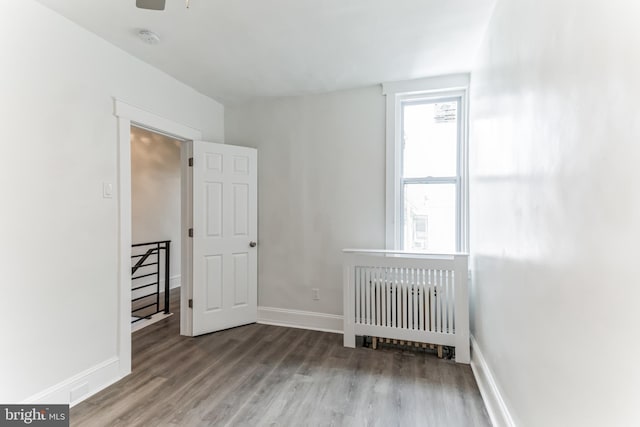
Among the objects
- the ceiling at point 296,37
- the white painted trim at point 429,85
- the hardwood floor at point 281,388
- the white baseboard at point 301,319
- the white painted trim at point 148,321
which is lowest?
the white painted trim at point 148,321

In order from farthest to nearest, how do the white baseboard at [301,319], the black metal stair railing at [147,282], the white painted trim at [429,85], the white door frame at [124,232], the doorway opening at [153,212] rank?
1. the doorway opening at [153,212]
2. the black metal stair railing at [147,282]
3. the white baseboard at [301,319]
4. the white painted trim at [429,85]
5. the white door frame at [124,232]

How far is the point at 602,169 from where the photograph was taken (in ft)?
2.71

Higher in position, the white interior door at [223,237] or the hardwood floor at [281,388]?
the white interior door at [223,237]

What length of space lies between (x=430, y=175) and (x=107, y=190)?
2.93m

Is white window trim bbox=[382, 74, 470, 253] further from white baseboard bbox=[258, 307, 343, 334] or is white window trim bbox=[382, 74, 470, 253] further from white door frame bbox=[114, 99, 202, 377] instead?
white door frame bbox=[114, 99, 202, 377]

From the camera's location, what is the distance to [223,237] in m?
3.39

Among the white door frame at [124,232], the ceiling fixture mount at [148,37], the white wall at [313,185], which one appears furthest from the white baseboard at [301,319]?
the ceiling fixture mount at [148,37]

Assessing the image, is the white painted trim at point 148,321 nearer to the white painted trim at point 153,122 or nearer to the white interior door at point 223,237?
the white interior door at point 223,237

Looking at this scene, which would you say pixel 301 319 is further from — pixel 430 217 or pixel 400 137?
pixel 400 137

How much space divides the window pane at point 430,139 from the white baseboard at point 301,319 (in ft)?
5.87

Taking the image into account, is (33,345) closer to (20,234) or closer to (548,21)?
(20,234)

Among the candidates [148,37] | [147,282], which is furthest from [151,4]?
[147,282]

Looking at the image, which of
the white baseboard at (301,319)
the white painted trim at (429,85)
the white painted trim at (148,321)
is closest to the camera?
the white painted trim at (429,85)

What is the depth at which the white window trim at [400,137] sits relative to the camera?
9.71 ft
